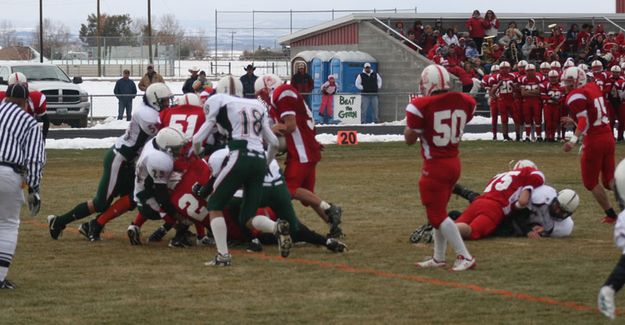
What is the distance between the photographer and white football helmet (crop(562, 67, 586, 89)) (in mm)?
13656

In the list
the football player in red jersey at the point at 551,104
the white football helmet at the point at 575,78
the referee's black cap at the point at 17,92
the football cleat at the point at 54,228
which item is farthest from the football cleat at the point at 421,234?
the football player in red jersey at the point at 551,104

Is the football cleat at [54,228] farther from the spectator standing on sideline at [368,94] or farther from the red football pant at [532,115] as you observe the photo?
the spectator standing on sideline at [368,94]

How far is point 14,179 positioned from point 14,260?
2.07 m

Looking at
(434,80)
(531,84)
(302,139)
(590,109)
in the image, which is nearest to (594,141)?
(590,109)

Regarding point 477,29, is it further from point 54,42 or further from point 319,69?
point 54,42

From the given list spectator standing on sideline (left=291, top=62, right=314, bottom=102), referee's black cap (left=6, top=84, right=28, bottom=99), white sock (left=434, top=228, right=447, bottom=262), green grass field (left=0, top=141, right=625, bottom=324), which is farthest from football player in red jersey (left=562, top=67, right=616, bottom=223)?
referee's black cap (left=6, top=84, right=28, bottom=99)

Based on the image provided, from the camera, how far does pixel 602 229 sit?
42.2 ft

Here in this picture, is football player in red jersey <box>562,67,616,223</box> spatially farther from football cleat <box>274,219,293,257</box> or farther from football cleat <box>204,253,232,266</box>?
football cleat <box>204,253,232,266</box>

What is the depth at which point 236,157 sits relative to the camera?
34.1ft

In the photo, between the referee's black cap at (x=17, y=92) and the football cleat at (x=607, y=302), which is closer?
the football cleat at (x=607, y=302)

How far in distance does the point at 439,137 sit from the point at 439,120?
137mm

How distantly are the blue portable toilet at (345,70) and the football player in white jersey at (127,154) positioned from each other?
23.2 m

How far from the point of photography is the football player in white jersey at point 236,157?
1039 cm

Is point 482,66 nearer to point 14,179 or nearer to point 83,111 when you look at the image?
point 83,111
